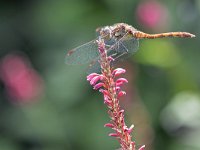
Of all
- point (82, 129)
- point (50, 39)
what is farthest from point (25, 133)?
point (50, 39)

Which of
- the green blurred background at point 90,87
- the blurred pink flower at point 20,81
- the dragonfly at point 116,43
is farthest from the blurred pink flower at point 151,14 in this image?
the dragonfly at point 116,43

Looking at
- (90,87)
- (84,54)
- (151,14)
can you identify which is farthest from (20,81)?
(84,54)

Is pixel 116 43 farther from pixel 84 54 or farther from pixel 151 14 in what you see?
pixel 151 14

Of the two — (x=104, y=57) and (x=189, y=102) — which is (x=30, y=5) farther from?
(x=104, y=57)

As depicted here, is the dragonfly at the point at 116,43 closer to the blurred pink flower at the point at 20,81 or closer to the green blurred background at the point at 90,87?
the green blurred background at the point at 90,87

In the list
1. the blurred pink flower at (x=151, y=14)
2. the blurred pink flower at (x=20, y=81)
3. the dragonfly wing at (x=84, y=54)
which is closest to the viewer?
the dragonfly wing at (x=84, y=54)
